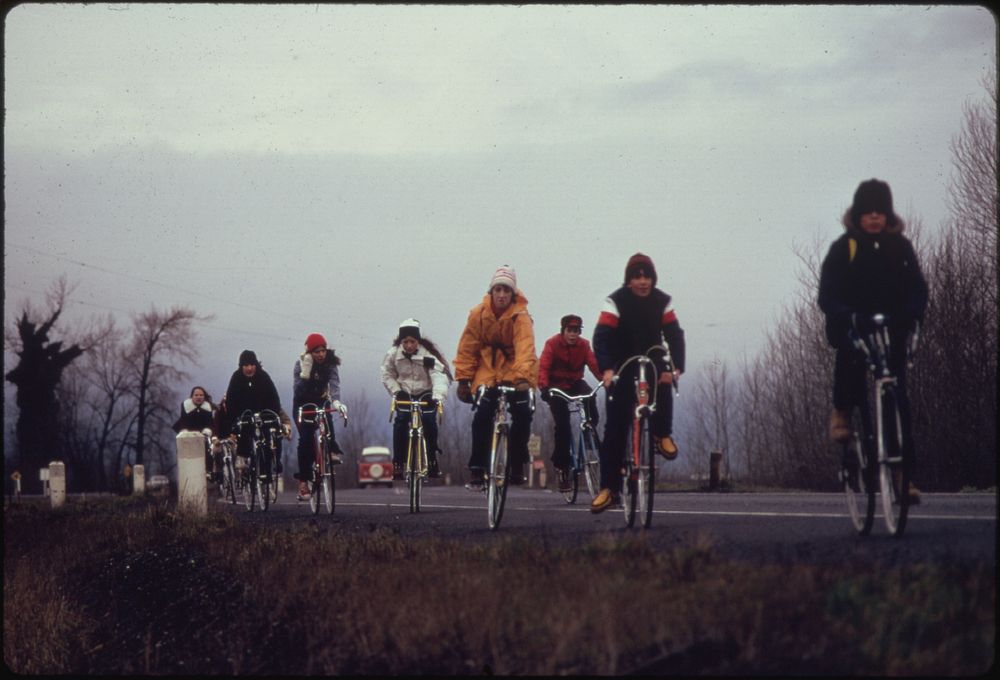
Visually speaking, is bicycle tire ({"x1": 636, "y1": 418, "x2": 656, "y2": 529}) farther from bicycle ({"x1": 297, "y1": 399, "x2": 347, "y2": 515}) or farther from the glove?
the glove

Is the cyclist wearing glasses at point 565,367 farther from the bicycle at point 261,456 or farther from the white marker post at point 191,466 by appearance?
the white marker post at point 191,466

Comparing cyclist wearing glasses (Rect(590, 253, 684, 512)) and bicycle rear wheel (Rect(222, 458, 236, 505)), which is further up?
cyclist wearing glasses (Rect(590, 253, 684, 512))

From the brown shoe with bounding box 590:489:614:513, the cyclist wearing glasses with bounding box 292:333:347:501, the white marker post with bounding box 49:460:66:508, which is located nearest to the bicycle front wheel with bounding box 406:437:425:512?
the cyclist wearing glasses with bounding box 292:333:347:501

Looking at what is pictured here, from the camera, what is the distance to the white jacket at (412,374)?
1546 centimetres

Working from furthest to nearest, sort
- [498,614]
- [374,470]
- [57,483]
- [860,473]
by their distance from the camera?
1. [374,470]
2. [57,483]
3. [860,473]
4. [498,614]

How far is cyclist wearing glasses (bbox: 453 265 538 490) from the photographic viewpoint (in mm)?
12492

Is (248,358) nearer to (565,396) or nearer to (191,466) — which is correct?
(191,466)

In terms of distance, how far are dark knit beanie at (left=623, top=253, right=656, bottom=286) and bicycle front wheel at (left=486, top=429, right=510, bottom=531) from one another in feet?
7.85

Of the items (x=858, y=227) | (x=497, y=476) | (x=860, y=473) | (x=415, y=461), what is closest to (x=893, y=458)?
(x=860, y=473)

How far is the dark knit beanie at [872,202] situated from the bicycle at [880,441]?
69cm

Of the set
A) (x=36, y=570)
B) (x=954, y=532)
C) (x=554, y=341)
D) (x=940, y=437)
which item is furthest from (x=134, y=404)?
(x=954, y=532)

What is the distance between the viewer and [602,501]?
11.5 metres

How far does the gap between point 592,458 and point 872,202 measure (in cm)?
754

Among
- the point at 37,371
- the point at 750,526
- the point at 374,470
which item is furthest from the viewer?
the point at 374,470
